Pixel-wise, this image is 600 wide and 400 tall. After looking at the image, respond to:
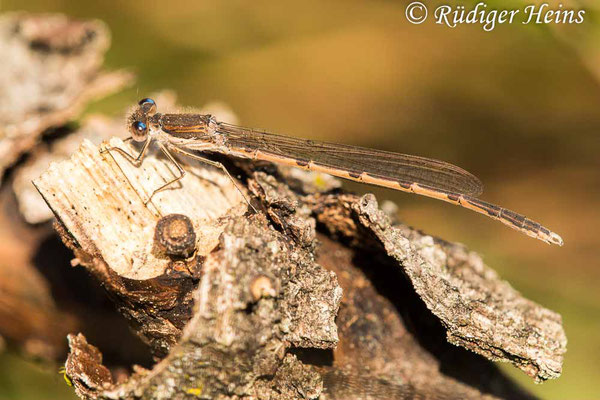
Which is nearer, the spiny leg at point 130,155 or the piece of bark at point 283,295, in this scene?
the piece of bark at point 283,295

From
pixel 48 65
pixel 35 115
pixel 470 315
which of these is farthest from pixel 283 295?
pixel 48 65

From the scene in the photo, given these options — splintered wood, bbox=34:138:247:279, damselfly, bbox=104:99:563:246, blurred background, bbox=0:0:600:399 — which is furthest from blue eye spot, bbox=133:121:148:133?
blurred background, bbox=0:0:600:399

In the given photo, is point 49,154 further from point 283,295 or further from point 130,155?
point 283,295

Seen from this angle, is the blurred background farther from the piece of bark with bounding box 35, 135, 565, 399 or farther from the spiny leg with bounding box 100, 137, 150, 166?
the spiny leg with bounding box 100, 137, 150, 166

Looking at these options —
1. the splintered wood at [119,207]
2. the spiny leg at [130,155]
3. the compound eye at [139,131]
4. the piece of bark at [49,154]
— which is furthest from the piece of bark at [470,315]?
the piece of bark at [49,154]

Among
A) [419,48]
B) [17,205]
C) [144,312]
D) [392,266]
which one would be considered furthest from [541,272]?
[17,205]

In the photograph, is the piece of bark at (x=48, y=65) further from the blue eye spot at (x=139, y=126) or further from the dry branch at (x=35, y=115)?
the blue eye spot at (x=139, y=126)

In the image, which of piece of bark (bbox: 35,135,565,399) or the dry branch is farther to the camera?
the dry branch
